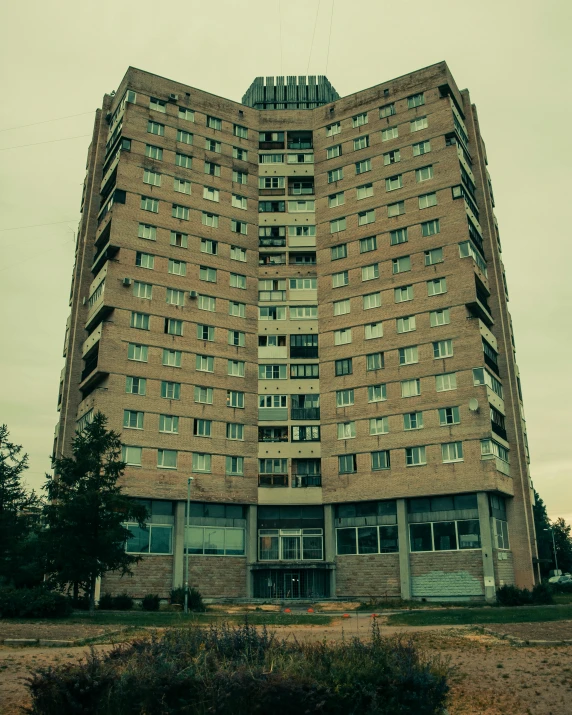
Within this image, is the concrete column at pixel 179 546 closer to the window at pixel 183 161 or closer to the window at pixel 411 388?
the window at pixel 411 388

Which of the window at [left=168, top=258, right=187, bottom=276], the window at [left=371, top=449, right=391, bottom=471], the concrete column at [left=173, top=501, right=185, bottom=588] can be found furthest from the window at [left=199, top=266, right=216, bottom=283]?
the window at [left=371, top=449, right=391, bottom=471]

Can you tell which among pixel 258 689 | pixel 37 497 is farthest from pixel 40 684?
pixel 37 497

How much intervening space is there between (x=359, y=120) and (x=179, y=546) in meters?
43.2

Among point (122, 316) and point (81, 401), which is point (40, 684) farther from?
point (81, 401)

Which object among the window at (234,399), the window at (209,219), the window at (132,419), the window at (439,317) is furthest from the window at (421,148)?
the window at (132,419)

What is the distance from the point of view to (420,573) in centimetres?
5497

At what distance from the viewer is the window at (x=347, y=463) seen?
60500mm

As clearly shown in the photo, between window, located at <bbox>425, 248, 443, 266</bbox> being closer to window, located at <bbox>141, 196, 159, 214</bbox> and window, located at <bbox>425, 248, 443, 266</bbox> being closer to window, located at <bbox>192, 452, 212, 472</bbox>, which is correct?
window, located at <bbox>141, 196, 159, 214</bbox>

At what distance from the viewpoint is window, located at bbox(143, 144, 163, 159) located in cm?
6562

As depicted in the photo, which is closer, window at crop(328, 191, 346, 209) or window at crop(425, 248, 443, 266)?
window at crop(425, 248, 443, 266)

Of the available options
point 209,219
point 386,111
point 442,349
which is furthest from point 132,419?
point 386,111

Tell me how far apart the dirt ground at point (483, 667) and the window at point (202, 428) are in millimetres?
34386

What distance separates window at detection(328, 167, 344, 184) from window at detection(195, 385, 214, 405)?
79.3ft

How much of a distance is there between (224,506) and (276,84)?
2041 inches
